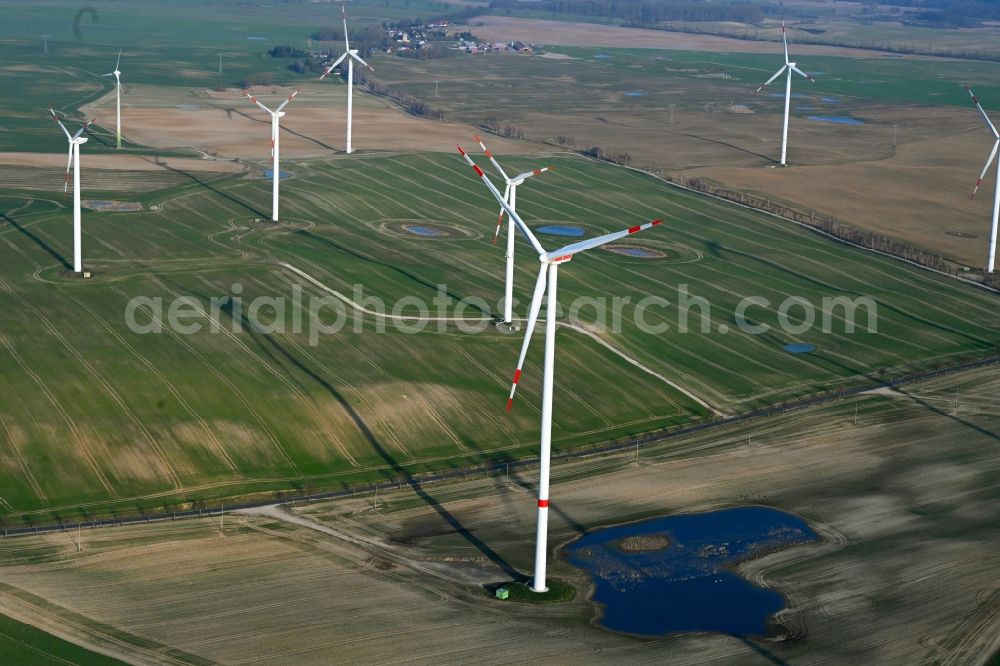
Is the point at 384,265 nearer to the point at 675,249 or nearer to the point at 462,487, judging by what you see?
the point at 675,249

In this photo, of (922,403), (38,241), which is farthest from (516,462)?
(38,241)

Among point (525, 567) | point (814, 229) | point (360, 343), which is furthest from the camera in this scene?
point (814, 229)

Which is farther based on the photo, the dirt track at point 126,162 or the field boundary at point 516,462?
the dirt track at point 126,162

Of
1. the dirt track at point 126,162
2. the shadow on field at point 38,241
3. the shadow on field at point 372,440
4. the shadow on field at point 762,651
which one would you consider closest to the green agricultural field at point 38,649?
the shadow on field at point 372,440

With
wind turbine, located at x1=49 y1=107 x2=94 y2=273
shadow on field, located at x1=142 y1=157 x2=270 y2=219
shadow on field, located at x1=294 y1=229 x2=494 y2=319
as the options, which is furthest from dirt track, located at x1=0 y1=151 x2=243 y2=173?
wind turbine, located at x1=49 y1=107 x2=94 y2=273

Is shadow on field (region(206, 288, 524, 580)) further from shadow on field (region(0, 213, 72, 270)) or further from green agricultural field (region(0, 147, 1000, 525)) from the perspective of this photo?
shadow on field (region(0, 213, 72, 270))

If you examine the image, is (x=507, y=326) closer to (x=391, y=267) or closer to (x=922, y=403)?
(x=391, y=267)

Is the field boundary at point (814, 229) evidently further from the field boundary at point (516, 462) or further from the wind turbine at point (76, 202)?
the wind turbine at point (76, 202)
